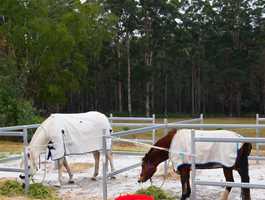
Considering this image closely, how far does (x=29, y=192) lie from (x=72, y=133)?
1.44 meters

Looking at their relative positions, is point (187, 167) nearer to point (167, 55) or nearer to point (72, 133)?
point (72, 133)

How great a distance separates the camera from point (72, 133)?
8.82m

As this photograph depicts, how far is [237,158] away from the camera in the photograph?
6758 mm

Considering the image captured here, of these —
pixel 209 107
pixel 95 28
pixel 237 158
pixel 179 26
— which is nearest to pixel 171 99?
pixel 209 107

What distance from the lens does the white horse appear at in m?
8.48

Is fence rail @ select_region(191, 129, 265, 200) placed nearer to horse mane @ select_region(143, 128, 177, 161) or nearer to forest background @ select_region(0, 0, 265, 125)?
horse mane @ select_region(143, 128, 177, 161)

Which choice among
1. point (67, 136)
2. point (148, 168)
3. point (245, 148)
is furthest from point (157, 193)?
point (67, 136)

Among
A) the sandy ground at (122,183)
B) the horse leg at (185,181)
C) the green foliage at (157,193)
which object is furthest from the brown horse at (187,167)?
the sandy ground at (122,183)

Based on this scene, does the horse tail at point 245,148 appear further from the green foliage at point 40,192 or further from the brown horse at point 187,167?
the green foliage at point 40,192

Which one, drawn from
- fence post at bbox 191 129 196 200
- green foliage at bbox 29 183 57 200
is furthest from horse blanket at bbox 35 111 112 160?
fence post at bbox 191 129 196 200

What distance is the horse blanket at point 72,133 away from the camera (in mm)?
8586

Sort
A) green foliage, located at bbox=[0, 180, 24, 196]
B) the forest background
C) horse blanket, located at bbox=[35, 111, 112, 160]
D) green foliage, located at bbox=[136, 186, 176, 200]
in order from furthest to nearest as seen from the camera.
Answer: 1. the forest background
2. horse blanket, located at bbox=[35, 111, 112, 160]
3. green foliage, located at bbox=[0, 180, 24, 196]
4. green foliage, located at bbox=[136, 186, 176, 200]

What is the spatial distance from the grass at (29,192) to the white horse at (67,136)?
0.34 m

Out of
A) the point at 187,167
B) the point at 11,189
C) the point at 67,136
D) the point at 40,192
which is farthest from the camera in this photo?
the point at 67,136
